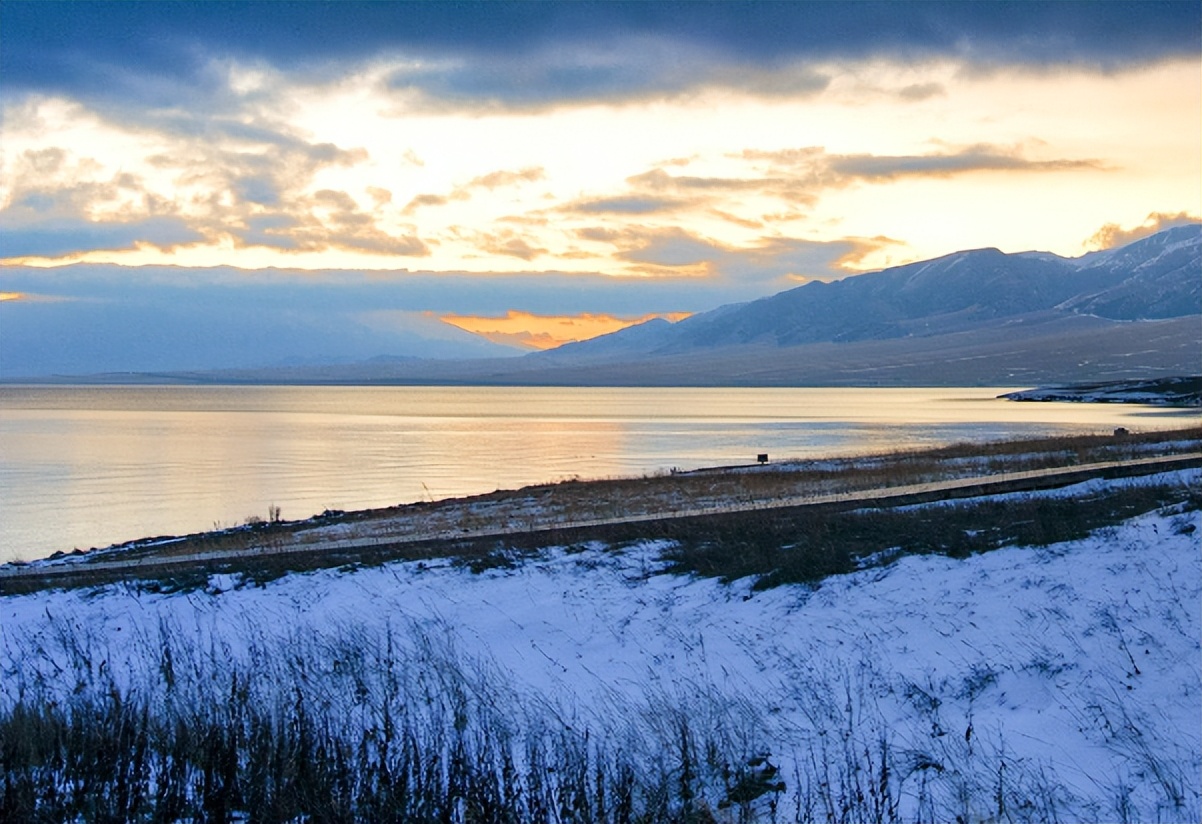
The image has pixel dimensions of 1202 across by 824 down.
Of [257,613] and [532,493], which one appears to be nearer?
[257,613]

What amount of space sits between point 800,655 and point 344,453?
62.4 m

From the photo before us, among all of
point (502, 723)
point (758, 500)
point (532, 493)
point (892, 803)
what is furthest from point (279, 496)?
point (892, 803)

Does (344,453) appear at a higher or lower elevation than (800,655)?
lower

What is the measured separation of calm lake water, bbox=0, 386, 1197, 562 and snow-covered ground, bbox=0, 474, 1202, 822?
19757 millimetres

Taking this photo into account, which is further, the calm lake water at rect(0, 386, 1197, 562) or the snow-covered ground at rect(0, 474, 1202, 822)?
the calm lake water at rect(0, 386, 1197, 562)

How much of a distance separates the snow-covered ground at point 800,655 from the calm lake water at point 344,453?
19757mm

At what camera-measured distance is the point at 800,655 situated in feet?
42.1

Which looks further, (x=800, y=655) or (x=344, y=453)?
(x=344, y=453)

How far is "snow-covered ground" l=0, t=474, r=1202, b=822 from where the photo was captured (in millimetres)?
9961

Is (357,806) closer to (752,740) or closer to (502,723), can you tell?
(502,723)

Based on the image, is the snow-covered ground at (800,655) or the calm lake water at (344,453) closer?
the snow-covered ground at (800,655)

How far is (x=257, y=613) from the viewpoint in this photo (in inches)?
668

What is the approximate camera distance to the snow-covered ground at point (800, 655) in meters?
9.96

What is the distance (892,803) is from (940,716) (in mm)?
2287
